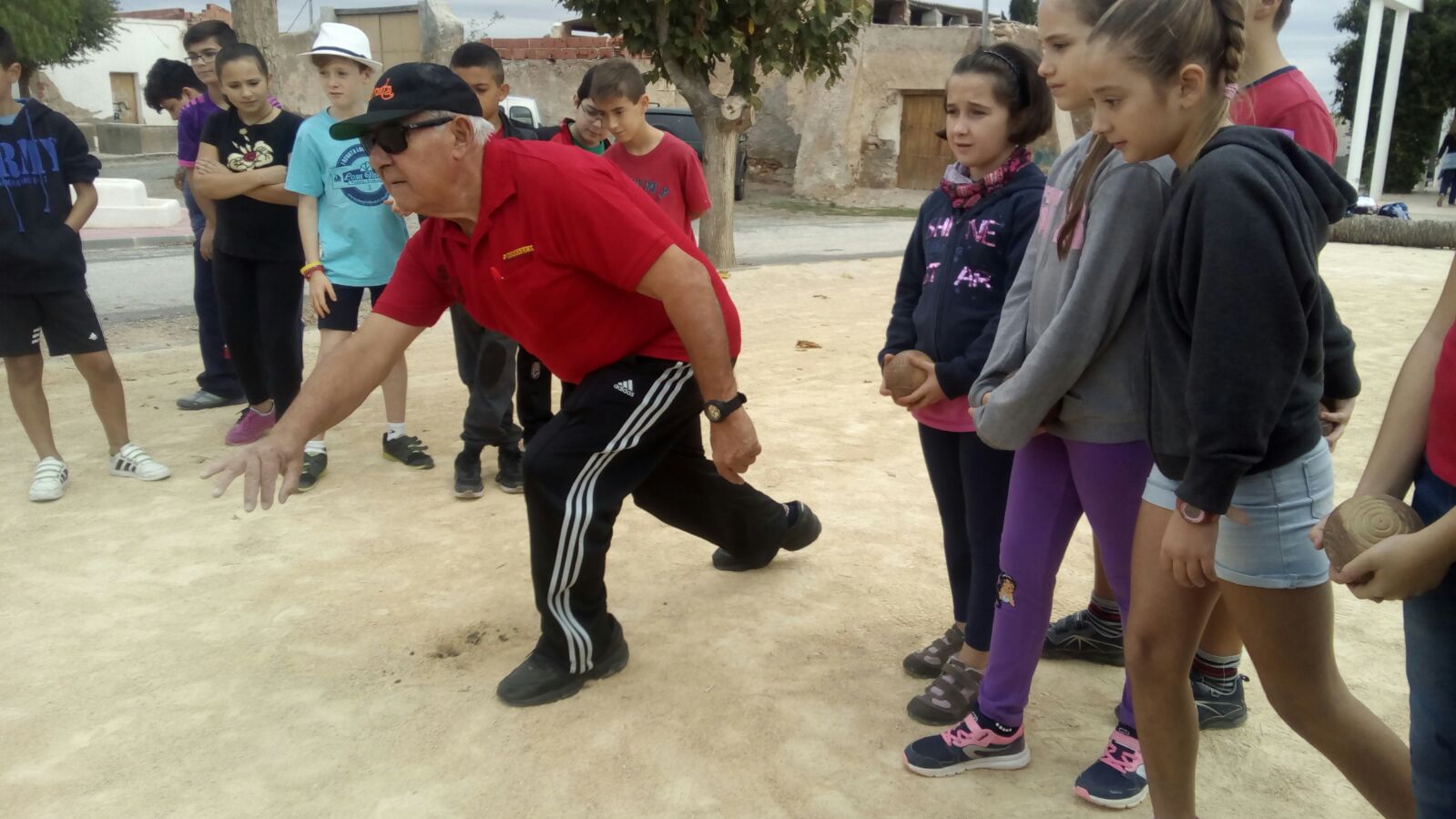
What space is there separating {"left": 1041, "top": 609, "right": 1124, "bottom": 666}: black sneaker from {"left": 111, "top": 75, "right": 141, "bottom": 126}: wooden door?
186 feet

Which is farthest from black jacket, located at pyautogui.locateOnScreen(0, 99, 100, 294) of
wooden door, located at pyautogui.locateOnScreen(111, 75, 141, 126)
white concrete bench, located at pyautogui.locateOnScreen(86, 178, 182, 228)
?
wooden door, located at pyautogui.locateOnScreen(111, 75, 141, 126)

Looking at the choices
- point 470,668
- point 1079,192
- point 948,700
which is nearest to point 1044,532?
point 948,700

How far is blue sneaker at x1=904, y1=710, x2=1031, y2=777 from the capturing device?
2732 mm

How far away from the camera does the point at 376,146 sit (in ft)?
9.08

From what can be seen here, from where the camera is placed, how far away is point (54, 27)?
34031mm

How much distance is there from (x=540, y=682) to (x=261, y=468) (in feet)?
3.15

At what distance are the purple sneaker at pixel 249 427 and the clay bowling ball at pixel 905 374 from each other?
3845 mm

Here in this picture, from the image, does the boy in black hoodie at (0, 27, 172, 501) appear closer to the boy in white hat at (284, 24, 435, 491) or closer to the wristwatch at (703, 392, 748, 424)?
the boy in white hat at (284, 24, 435, 491)

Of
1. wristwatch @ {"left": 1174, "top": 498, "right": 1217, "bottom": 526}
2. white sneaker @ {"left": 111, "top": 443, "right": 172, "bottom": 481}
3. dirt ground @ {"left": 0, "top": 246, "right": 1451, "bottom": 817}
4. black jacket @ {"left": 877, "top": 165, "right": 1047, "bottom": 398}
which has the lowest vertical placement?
dirt ground @ {"left": 0, "top": 246, "right": 1451, "bottom": 817}

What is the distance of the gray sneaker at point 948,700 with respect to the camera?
9.75 feet

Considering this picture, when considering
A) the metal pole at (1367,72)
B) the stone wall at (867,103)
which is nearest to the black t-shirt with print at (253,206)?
the metal pole at (1367,72)

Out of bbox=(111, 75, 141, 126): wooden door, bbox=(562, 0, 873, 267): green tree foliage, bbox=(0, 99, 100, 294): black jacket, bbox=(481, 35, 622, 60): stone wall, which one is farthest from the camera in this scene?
bbox=(111, 75, 141, 126): wooden door

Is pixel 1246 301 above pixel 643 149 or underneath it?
underneath

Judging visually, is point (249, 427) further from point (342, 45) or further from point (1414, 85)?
point (1414, 85)
